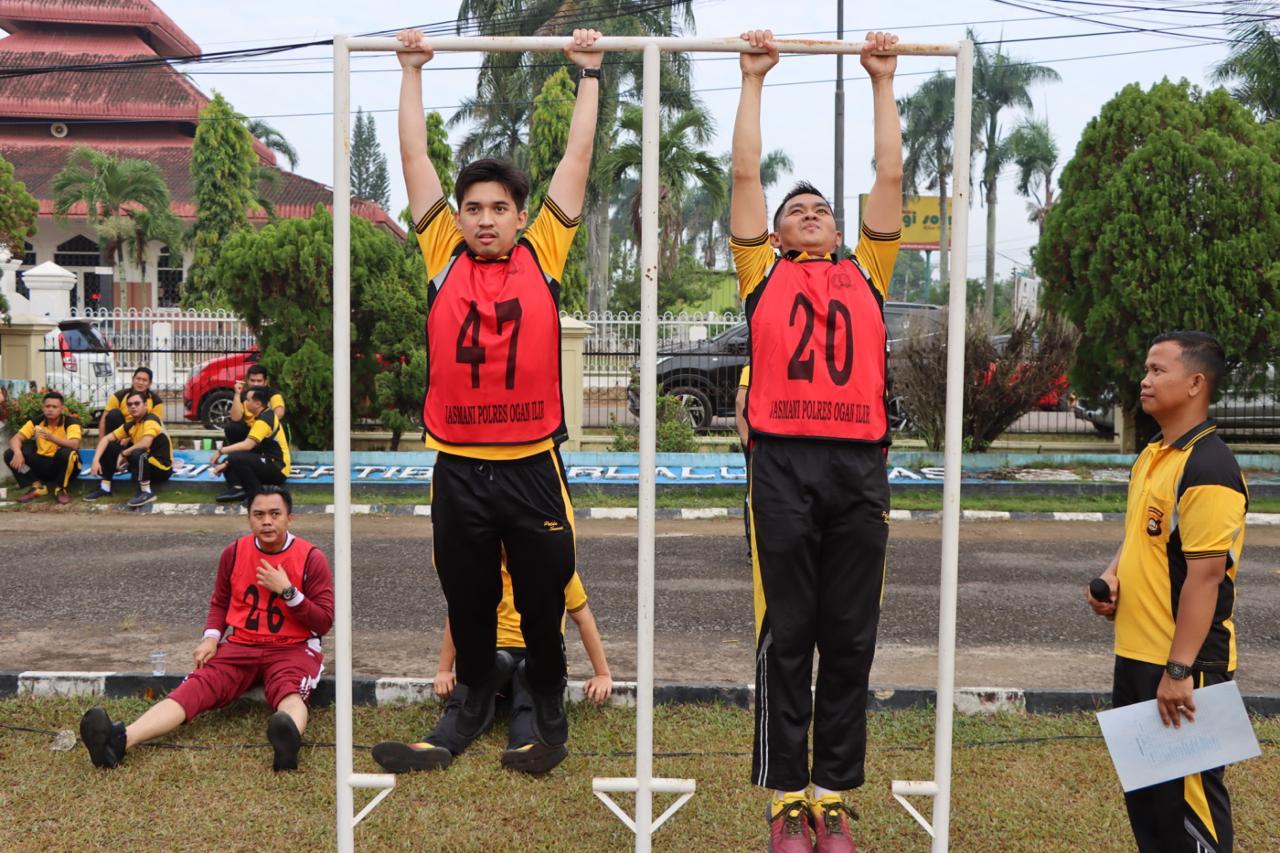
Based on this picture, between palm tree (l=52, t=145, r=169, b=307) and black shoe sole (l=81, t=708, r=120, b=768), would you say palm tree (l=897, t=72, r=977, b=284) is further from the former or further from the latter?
black shoe sole (l=81, t=708, r=120, b=768)

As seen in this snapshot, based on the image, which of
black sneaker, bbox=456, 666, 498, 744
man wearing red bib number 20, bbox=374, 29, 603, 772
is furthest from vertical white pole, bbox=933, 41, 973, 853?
black sneaker, bbox=456, 666, 498, 744

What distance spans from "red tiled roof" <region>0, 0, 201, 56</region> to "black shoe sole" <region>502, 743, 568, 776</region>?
46.0m

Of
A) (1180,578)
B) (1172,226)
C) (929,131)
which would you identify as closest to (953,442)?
(1180,578)

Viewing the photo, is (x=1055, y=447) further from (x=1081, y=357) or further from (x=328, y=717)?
(x=328, y=717)

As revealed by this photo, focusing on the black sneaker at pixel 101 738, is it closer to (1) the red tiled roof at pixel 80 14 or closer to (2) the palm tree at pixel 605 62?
(2) the palm tree at pixel 605 62

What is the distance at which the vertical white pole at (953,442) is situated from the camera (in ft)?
12.2

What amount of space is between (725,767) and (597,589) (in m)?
3.74

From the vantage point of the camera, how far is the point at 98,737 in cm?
453

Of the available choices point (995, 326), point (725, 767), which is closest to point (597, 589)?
point (725, 767)

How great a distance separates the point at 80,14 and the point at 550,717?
46.7m

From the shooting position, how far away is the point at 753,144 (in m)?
3.89

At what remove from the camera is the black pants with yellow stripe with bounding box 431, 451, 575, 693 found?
4070 mm

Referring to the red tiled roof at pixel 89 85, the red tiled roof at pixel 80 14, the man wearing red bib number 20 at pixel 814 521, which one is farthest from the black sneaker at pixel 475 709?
the red tiled roof at pixel 80 14

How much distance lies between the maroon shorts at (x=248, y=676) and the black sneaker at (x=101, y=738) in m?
0.35
